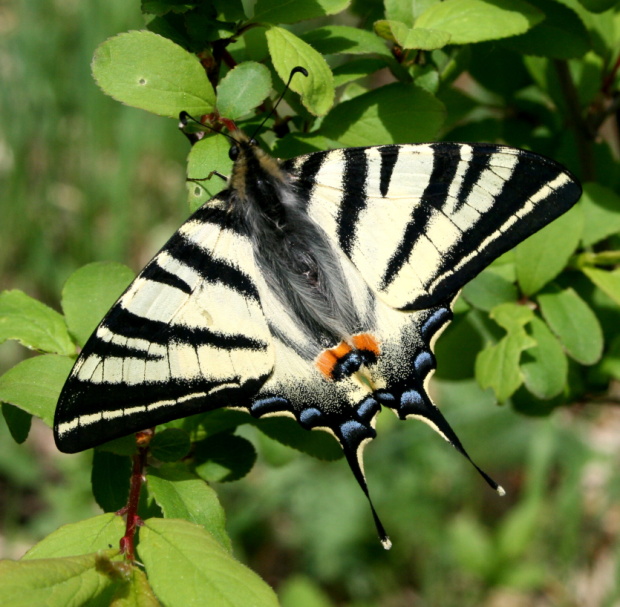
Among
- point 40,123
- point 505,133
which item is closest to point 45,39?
point 40,123

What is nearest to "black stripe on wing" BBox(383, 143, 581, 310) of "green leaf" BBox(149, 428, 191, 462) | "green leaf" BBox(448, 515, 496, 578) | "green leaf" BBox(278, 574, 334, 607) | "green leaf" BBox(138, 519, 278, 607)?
"green leaf" BBox(149, 428, 191, 462)

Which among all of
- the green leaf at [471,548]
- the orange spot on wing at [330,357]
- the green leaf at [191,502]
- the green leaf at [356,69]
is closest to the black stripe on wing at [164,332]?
the orange spot on wing at [330,357]

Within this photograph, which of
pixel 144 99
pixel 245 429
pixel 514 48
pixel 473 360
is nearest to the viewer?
pixel 144 99

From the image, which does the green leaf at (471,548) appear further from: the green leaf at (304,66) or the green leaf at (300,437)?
the green leaf at (304,66)

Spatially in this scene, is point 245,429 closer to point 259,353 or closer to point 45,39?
point 259,353

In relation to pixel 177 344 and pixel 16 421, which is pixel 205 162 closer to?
pixel 177 344

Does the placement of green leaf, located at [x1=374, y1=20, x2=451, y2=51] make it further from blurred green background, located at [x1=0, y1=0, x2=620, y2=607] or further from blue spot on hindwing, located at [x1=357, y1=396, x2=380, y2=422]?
blurred green background, located at [x1=0, y1=0, x2=620, y2=607]
